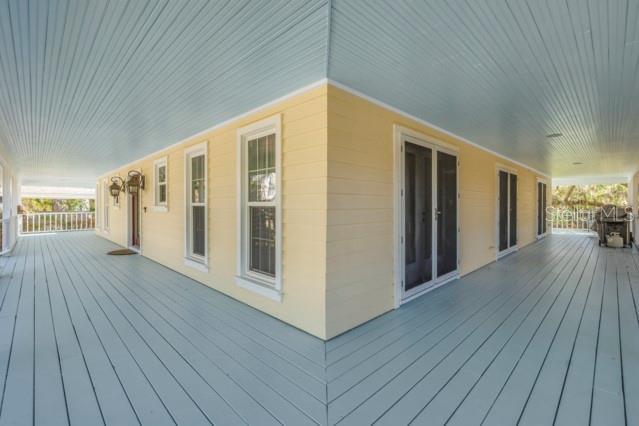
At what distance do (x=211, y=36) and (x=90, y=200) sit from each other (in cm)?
2034

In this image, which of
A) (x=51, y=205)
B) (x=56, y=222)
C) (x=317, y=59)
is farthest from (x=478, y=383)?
(x=51, y=205)

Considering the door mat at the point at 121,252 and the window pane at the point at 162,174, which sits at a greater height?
the window pane at the point at 162,174

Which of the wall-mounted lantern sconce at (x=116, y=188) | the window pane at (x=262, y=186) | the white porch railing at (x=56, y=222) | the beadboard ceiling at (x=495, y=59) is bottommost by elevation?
→ the white porch railing at (x=56, y=222)

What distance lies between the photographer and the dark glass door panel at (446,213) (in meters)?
4.54

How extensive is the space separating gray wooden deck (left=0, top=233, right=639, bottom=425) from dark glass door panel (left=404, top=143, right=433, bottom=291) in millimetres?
370

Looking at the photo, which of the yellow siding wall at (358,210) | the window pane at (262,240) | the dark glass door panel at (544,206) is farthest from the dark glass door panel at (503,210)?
the window pane at (262,240)

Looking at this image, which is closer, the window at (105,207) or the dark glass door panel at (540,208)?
the dark glass door panel at (540,208)

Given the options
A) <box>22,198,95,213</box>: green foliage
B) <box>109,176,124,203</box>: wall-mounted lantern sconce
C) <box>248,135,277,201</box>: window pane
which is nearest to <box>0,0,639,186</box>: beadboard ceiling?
<box>248,135,277,201</box>: window pane

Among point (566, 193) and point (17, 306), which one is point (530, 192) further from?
point (566, 193)

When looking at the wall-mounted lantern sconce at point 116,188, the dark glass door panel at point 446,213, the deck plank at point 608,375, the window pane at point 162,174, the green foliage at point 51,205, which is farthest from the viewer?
the green foliage at point 51,205

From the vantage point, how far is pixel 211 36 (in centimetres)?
208

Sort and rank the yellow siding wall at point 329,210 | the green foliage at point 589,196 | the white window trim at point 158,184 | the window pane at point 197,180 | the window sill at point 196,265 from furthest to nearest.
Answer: the green foliage at point 589,196 < the white window trim at point 158,184 < the window pane at point 197,180 < the window sill at point 196,265 < the yellow siding wall at point 329,210

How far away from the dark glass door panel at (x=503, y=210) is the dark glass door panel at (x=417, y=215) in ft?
11.8

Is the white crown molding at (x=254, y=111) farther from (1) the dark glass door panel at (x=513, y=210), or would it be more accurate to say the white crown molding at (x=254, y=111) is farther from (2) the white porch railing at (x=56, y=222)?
(2) the white porch railing at (x=56, y=222)
